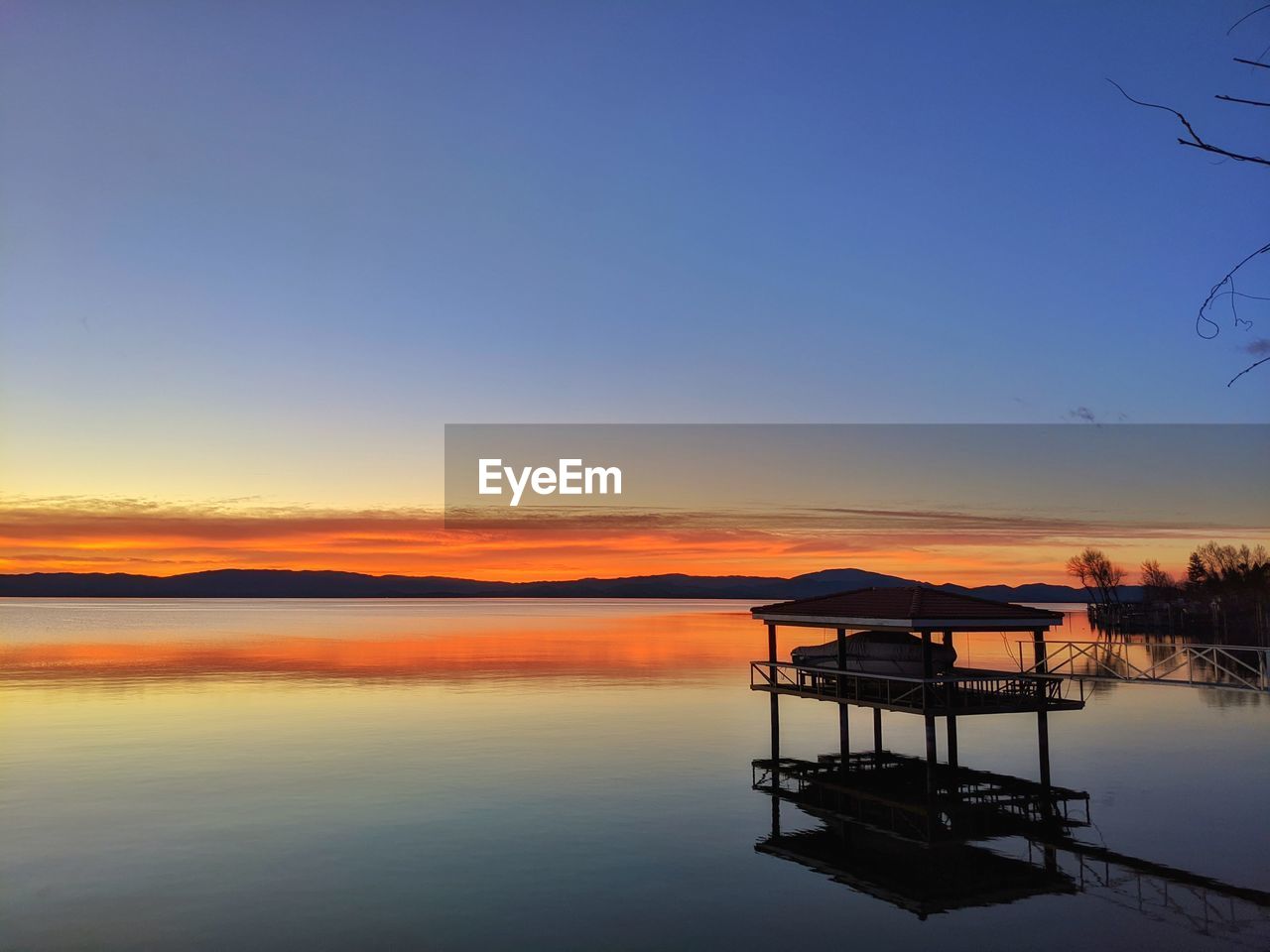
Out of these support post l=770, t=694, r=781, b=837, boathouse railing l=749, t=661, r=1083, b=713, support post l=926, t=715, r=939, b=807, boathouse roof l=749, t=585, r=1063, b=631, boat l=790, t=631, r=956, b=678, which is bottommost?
support post l=770, t=694, r=781, b=837

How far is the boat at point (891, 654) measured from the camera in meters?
34.9

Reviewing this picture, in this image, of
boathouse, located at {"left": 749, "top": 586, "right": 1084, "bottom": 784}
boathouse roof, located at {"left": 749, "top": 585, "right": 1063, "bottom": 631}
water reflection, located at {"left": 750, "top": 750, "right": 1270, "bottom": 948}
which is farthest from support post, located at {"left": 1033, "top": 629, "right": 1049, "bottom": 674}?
water reflection, located at {"left": 750, "top": 750, "right": 1270, "bottom": 948}

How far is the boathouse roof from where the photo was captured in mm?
31828

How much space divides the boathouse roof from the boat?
1.52m

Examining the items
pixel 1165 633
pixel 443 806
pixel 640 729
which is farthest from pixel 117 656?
pixel 1165 633

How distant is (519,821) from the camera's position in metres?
31.2

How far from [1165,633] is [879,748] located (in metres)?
109

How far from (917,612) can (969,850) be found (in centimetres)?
748

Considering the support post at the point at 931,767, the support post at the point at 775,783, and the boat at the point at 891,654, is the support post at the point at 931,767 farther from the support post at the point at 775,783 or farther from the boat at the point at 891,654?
the support post at the point at 775,783

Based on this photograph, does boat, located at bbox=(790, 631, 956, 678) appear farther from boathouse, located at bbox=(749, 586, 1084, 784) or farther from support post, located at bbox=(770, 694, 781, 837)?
support post, located at bbox=(770, 694, 781, 837)

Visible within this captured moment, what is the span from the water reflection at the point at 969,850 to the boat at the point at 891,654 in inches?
153

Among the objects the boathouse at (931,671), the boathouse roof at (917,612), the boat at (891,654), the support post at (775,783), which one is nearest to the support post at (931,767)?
the boathouse at (931,671)

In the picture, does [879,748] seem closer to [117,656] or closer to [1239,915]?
[1239,915]

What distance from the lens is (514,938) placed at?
69.4 ft
